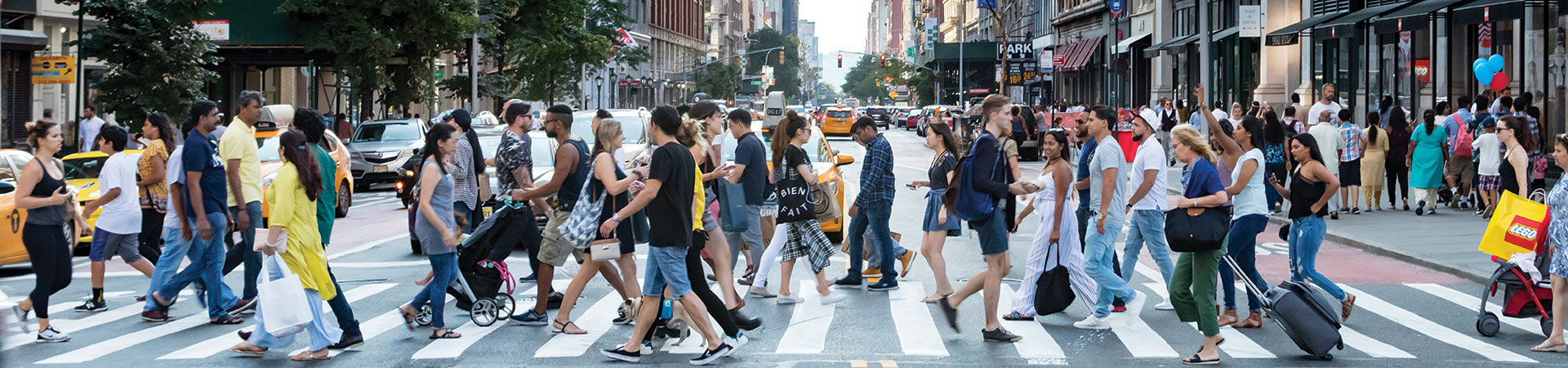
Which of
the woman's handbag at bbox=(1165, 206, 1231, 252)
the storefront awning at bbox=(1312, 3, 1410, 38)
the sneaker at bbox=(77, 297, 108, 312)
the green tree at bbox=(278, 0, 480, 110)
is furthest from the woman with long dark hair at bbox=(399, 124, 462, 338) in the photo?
the green tree at bbox=(278, 0, 480, 110)

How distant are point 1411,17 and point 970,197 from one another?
18.7 meters

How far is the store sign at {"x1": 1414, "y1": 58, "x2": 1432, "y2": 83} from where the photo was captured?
27.2m

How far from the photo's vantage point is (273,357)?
8.55 metres

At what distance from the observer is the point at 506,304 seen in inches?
390

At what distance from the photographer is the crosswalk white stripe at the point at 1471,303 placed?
9844 mm

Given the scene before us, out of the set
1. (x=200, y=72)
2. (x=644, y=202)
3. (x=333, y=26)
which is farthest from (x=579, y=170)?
(x=333, y=26)

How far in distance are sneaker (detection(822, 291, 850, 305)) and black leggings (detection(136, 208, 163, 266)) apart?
15.9 ft

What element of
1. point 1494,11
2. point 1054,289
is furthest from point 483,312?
point 1494,11

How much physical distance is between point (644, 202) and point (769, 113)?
51.9 m

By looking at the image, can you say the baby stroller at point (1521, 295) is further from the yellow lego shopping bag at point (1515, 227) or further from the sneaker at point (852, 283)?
Answer: the sneaker at point (852, 283)

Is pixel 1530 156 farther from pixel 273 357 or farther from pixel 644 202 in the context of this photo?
pixel 273 357

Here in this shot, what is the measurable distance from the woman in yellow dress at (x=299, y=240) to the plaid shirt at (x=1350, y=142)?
541 inches

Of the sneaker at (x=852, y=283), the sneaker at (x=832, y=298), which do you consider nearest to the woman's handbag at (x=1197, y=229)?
the sneaker at (x=832, y=298)

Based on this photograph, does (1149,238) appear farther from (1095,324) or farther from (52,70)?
(52,70)
